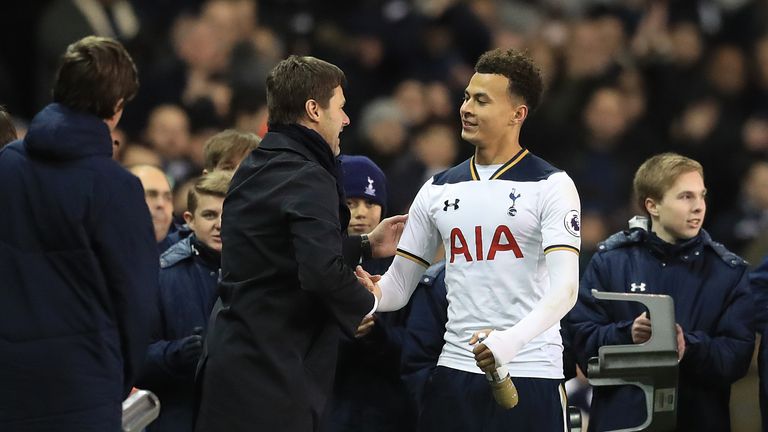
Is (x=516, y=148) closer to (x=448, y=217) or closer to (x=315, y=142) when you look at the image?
(x=448, y=217)

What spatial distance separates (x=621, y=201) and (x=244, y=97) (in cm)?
286

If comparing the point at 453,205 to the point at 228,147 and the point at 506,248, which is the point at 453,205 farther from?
the point at 228,147

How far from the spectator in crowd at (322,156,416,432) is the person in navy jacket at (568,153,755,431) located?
796mm

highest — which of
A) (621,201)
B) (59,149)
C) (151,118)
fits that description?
(59,149)

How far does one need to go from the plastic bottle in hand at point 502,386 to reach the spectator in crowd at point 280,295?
47 cm

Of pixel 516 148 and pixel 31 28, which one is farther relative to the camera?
pixel 31 28

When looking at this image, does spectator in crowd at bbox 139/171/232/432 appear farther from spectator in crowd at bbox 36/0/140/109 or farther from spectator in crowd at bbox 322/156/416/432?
spectator in crowd at bbox 36/0/140/109

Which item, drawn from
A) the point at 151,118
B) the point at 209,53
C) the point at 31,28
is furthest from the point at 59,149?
the point at 31,28

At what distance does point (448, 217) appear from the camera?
4.92m

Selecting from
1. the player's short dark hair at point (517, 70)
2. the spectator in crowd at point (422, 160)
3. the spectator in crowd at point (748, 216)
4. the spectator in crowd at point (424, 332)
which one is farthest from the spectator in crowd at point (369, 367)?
the spectator in crowd at point (748, 216)

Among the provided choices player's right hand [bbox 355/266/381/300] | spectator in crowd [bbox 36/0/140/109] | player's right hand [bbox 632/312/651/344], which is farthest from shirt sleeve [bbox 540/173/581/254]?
spectator in crowd [bbox 36/0/140/109]

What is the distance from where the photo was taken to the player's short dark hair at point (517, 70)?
500 cm

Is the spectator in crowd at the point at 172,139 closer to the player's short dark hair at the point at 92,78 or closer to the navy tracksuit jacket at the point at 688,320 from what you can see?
the navy tracksuit jacket at the point at 688,320

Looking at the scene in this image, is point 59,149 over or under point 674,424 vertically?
over
